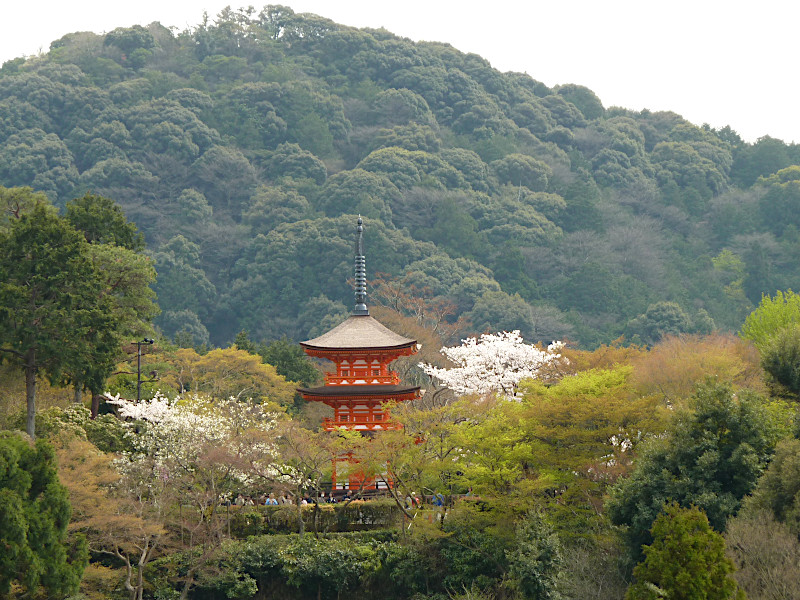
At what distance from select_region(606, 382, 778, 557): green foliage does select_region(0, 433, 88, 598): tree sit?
43.1 feet

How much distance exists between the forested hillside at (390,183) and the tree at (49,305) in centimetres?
3538

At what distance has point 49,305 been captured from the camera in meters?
34.0

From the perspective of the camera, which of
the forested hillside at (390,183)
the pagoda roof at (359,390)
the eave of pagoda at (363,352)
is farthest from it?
the forested hillside at (390,183)

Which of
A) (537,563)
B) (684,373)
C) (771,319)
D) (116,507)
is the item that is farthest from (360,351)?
(771,319)

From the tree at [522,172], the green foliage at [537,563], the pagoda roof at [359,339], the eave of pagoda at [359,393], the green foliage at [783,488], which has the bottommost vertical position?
the green foliage at [537,563]

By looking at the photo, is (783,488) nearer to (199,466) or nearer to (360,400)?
(199,466)

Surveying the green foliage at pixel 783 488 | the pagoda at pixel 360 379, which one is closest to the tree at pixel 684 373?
the green foliage at pixel 783 488

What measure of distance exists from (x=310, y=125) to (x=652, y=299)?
32286 mm

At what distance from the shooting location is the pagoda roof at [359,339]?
37.8 metres

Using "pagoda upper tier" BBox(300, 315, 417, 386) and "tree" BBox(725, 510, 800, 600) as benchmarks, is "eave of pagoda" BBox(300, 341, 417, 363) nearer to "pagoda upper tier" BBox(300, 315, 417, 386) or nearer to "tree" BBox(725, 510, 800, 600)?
"pagoda upper tier" BBox(300, 315, 417, 386)

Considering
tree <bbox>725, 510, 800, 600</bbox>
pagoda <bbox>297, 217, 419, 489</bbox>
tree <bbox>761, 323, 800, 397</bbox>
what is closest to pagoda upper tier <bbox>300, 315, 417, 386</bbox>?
pagoda <bbox>297, 217, 419, 489</bbox>

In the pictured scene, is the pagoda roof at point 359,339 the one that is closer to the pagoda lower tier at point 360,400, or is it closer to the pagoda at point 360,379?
the pagoda at point 360,379

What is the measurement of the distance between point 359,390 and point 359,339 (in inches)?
71.4

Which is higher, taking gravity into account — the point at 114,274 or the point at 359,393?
the point at 114,274
